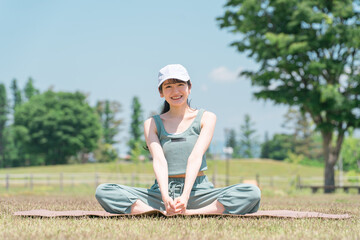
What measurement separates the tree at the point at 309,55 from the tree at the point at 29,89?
58397 mm

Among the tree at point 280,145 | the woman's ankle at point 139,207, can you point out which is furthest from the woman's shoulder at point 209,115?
the tree at point 280,145

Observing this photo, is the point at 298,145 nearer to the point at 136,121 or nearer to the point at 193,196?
the point at 136,121

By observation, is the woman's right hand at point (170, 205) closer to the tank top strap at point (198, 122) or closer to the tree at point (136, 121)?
the tank top strap at point (198, 122)

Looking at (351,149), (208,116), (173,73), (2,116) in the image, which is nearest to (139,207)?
(208,116)

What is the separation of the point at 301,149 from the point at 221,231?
83.3 meters

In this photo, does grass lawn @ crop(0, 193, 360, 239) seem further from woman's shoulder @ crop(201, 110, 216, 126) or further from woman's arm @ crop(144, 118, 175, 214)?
woman's shoulder @ crop(201, 110, 216, 126)

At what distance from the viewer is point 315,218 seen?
449 cm

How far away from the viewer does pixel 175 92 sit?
15.8 feet

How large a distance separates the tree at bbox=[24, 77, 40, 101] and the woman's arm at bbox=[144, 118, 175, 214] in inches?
2950

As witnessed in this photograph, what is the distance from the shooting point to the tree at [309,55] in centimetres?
2139

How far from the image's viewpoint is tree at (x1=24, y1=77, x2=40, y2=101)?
75.6m

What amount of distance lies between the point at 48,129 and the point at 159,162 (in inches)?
2423

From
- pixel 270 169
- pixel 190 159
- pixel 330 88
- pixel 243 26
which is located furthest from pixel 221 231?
pixel 270 169

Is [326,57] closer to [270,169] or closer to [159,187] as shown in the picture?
[159,187]
